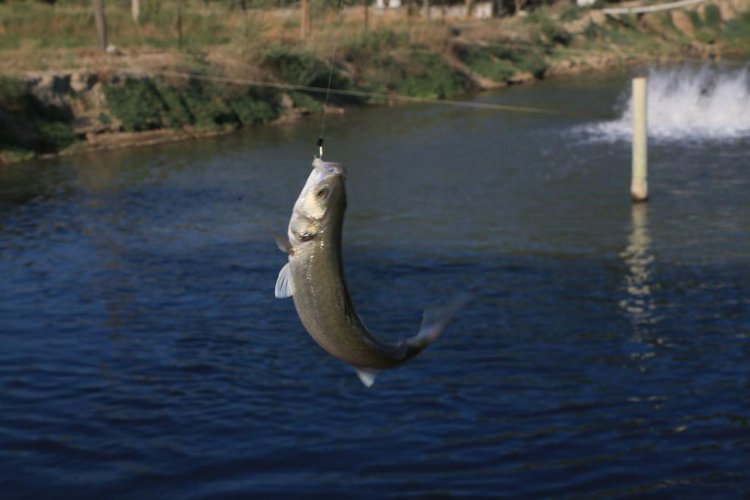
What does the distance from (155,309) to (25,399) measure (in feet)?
11.1

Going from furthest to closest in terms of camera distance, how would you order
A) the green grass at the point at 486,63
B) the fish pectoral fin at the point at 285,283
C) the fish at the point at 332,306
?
the green grass at the point at 486,63 < the fish pectoral fin at the point at 285,283 < the fish at the point at 332,306

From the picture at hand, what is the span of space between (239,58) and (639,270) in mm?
23648

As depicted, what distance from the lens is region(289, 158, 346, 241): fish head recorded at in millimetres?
5039

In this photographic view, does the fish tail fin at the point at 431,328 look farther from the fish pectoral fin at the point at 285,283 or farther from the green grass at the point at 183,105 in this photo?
the green grass at the point at 183,105

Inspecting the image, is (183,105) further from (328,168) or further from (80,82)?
(328,168)

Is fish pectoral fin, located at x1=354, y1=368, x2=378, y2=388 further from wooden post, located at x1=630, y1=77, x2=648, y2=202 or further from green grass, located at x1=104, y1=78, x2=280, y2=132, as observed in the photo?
green grass, located at x1=104, y1=78, x2=280, y2=132

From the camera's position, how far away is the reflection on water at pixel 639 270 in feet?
47.7

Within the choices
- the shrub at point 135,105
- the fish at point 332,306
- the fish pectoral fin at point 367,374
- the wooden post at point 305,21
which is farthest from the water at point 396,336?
the wooden post at point 305,21

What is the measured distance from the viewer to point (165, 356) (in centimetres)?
1333

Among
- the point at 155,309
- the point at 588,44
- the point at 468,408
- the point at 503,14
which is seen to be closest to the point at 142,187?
the point at 155,309

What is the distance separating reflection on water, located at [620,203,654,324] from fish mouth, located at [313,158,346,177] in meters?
9.59

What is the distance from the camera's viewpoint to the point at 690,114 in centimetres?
3269

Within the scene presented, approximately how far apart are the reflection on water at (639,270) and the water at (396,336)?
64 mm

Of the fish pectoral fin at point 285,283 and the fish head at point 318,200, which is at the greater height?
the fish head at point 318,200
